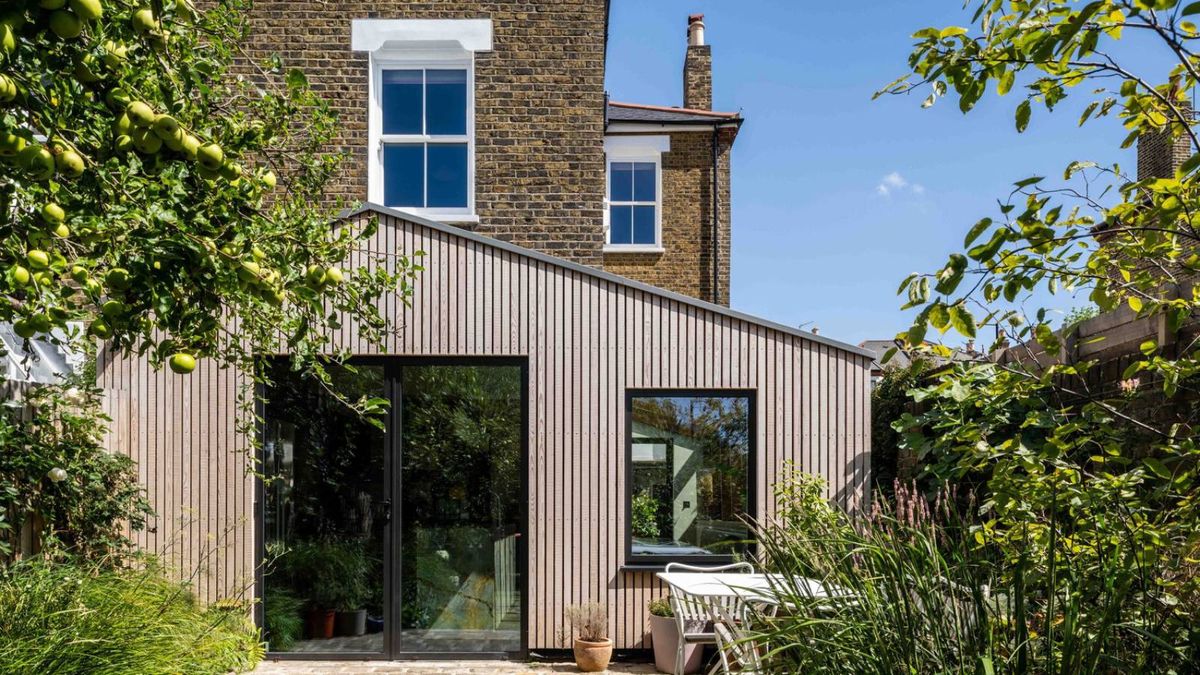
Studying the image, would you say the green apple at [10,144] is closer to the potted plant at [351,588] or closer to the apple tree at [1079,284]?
the apple tree at [1079,284]

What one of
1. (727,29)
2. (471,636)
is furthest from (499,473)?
(727,29)

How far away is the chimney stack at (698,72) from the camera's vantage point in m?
14.6

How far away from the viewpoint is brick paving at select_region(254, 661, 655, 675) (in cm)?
717

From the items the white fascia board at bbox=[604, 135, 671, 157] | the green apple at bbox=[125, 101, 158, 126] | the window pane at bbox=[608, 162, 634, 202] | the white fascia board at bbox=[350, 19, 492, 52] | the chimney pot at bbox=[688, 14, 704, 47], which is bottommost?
the green apple at bbox=[125, 101, 158, 126]

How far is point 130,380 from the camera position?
7.55 m

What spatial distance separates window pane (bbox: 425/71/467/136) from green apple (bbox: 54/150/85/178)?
25.0ft

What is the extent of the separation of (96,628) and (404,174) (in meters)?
5.74

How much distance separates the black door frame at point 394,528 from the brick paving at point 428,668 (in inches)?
2.5

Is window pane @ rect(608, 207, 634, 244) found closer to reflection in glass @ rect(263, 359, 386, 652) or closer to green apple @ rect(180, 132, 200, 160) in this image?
reflection in glass @ rect(263, 359, 386, 652)

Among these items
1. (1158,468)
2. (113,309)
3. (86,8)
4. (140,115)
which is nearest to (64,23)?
(86,8)

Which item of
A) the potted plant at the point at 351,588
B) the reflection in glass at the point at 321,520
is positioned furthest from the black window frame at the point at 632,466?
the potted plant at the point at 351,588

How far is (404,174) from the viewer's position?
30.3 ft

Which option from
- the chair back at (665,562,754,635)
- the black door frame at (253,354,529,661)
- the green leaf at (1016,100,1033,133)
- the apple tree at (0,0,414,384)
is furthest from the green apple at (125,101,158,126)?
the black door frame at (253,354,529,661)

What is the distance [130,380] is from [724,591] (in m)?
5.11
